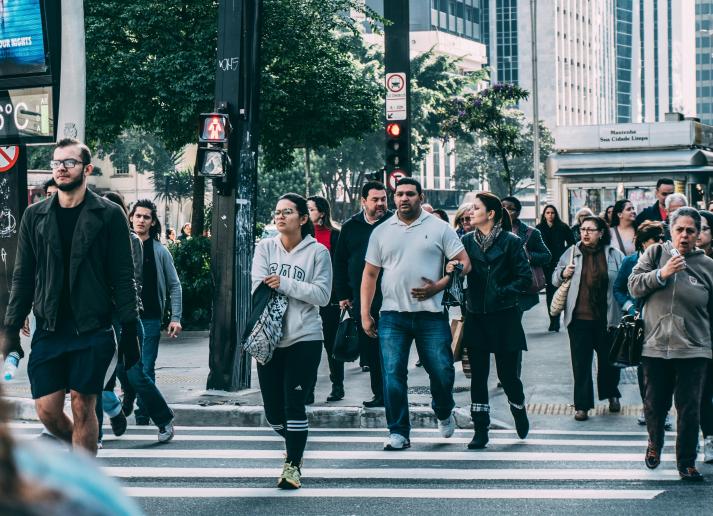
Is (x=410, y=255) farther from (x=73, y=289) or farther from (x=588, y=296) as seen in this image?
(x=73, y=289)

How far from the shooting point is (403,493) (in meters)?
6.72

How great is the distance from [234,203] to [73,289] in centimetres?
483

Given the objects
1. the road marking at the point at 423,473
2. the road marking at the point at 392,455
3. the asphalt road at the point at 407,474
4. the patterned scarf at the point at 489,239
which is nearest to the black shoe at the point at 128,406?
the asphalt road at the point at 407,474

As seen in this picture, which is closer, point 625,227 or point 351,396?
point 351,396

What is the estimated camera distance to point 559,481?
280 inches

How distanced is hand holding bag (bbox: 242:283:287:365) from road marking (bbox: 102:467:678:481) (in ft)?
3.12

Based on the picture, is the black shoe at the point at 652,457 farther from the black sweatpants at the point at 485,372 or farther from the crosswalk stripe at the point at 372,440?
the black sweatpants at the point at 485,372

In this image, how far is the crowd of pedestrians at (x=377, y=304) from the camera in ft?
19.6

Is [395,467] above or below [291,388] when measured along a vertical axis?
below

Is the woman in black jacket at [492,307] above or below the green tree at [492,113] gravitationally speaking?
below

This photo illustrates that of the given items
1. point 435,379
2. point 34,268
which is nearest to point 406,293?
point 435,379

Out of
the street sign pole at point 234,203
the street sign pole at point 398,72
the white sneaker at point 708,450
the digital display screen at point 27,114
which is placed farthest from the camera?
the street sign pole at point 398,72

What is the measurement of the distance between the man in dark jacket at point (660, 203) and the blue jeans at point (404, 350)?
18.5 feet

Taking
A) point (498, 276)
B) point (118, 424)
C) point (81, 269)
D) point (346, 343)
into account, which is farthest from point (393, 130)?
point (81, 269)
